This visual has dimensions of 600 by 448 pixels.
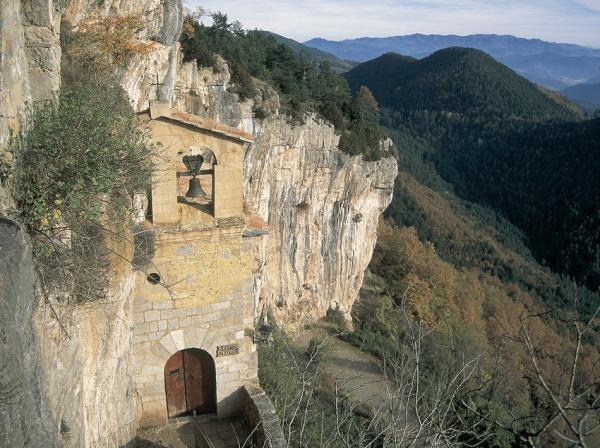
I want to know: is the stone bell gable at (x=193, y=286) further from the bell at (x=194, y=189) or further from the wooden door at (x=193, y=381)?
the bell at (x=194, y=189)

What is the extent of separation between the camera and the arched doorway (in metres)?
8.37

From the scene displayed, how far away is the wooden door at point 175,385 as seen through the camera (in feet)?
27.3

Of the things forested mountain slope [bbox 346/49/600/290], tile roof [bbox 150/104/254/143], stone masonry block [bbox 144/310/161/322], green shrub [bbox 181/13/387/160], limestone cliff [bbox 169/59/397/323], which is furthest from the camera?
forested mountain slope [bbox 346/49/600/290]

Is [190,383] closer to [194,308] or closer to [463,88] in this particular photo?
[194,308]

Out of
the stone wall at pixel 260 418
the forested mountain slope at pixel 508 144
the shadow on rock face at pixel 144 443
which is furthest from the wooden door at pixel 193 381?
the forested mountain slope at pixel 508 144

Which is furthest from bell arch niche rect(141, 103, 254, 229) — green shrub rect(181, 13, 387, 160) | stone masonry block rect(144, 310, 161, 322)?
green shrub rect(181, 13, 387, 160)

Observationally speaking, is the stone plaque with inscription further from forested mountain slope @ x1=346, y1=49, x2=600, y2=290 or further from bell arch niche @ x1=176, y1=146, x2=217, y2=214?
forested mountain slope @ x1=346, y1=49, x2=600, y2=290

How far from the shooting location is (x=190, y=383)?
848 cm

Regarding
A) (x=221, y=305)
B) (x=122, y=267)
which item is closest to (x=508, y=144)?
(x=221, y=305)

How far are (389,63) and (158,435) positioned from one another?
123542mm

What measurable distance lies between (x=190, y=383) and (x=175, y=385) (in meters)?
0.22

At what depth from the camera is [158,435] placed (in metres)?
8.09

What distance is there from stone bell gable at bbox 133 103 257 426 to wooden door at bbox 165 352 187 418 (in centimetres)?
1

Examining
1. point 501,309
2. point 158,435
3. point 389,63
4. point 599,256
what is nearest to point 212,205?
point 158,435
